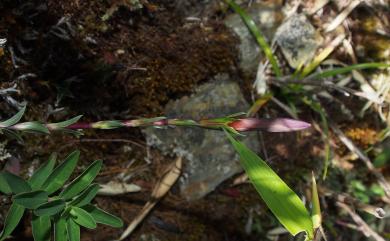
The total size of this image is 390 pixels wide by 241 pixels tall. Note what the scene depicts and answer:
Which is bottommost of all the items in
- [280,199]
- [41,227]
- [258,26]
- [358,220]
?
[358,220]

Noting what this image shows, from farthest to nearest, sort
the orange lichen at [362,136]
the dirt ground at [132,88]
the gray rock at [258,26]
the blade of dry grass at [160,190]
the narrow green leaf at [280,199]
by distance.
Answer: the orange lichen at [362,136], the gray rock at [258,26], the blade of dry grass at [160,190], the dirt ground at [132,88], the narrow green leaf at [280,199]

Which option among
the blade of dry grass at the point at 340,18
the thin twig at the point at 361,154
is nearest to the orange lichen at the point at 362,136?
the thin twig at the point at 361,154

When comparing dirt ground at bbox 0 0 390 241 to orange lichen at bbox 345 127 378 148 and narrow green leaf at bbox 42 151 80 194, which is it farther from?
narrow green leaf at bbox 42 151 80 194

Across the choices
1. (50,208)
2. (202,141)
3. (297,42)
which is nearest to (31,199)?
(50,208)

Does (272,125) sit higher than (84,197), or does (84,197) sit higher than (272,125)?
(272,125)

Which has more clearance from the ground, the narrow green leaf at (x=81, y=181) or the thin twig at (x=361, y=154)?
the narrow green leaf at (x=81, y=181)

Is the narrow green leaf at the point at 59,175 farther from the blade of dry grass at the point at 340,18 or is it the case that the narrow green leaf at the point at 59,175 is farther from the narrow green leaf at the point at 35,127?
the blade of dry grass at the point at 340,18

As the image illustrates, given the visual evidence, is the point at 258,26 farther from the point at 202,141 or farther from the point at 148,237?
the point at 148,237

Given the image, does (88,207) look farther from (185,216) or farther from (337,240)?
(337,240)
